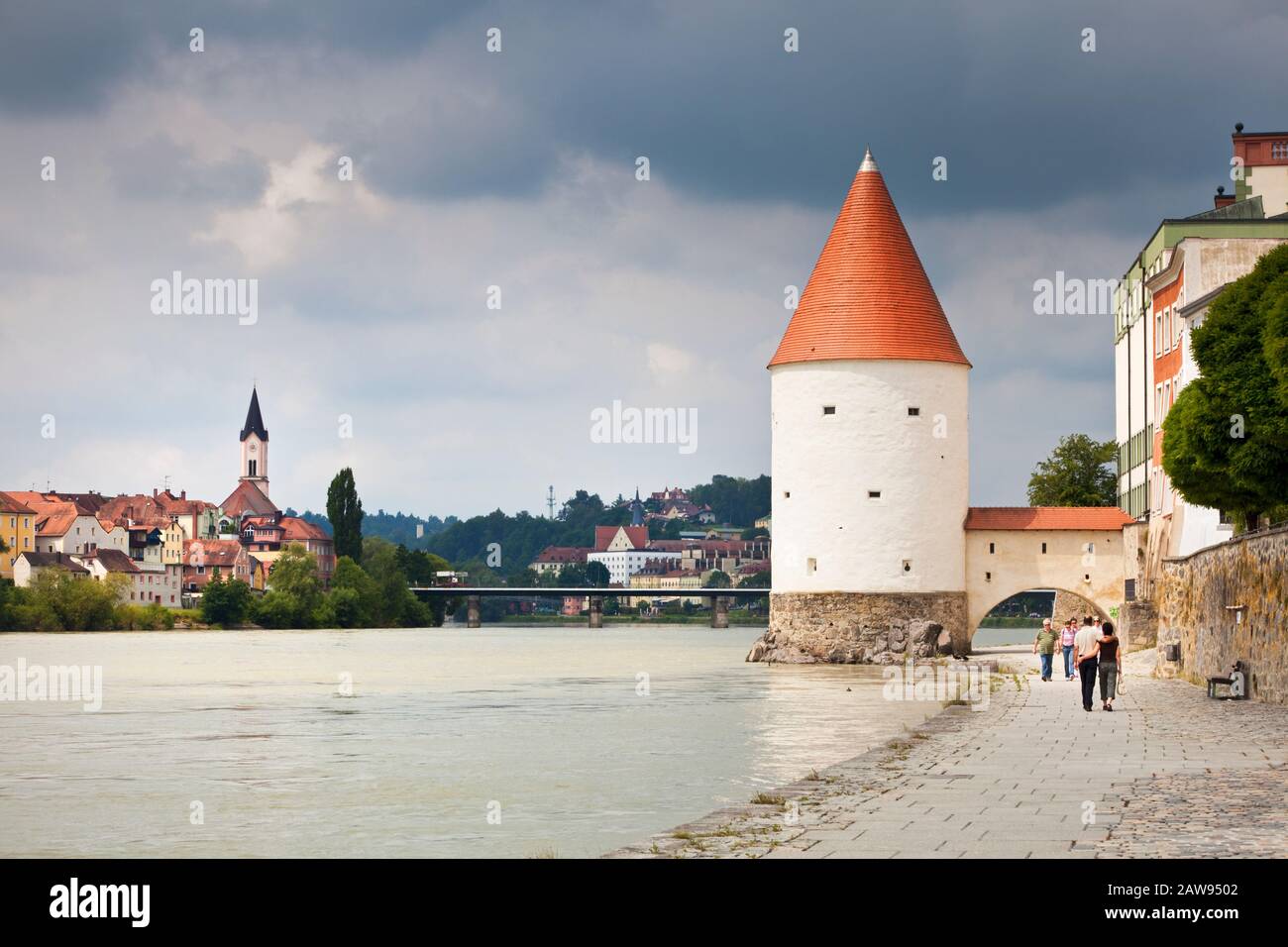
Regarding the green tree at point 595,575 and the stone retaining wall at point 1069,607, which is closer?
the stone retaining wall at point 1069,607

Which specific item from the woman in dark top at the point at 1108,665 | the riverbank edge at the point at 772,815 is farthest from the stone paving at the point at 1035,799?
the woman in dark top at the point at 1108,665

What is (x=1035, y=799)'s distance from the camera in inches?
488

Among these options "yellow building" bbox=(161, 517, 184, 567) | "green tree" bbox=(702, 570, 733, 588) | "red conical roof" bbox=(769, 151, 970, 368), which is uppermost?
"red conical roof" bbox=(769, 151, 970, 368)

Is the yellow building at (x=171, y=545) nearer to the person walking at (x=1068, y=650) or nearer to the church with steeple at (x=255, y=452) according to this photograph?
the church with steeple at (x=255, y=452)

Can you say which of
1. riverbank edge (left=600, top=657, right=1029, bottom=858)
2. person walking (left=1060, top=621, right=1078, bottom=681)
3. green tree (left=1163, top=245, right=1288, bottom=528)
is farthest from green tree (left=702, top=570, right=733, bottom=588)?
riverbank edge (left=600, top=657, right=1029, bottom=858)

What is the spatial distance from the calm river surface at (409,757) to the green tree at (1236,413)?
23.0ft

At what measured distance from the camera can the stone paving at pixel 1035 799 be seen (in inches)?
400

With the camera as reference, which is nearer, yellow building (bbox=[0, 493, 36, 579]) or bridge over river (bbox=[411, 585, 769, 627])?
bridge over river (bbox=[411, 585, 769, 627])

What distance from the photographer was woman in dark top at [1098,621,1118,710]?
2306 centimetres

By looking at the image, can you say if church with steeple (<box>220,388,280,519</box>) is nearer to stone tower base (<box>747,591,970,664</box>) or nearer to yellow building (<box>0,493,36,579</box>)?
yellow building (<box>0,493,36,579</box>)

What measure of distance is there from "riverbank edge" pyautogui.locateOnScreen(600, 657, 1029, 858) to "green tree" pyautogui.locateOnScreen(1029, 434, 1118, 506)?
1688 inches

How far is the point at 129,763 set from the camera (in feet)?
66.4
